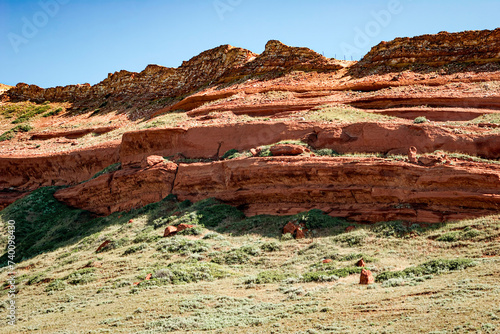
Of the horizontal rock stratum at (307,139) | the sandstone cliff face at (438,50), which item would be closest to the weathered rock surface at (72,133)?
the horizontal rock stratum at (307,139)

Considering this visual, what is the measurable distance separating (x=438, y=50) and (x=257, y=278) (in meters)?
19.6

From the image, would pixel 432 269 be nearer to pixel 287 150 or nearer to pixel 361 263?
pixel 361 263

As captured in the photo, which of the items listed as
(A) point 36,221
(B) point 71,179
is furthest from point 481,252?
(B) point 71,179

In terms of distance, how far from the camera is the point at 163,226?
18.4 m

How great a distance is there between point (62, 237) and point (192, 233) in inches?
296

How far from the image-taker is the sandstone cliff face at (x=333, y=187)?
46.7 feet

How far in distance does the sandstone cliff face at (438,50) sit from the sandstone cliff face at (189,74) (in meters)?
2.75

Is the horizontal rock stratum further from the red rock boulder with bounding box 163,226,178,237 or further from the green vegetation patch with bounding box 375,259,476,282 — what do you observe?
the green vegetation patch with bounding box 375,259,476,282

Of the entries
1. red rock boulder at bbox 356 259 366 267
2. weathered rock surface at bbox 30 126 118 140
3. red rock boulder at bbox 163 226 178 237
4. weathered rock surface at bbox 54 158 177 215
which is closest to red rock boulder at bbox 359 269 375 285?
red rock boulder at bbox 356 259 366 267

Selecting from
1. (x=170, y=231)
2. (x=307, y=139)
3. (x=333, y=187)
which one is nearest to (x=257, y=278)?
(x=333, y=187)

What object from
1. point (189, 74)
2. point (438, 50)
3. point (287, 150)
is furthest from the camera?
point (189, 74)

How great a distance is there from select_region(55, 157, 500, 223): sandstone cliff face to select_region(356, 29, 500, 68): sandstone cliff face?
13.2 m

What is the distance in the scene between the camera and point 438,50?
27.2m

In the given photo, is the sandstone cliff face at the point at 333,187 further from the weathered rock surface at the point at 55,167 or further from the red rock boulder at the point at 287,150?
the weathered rock surface at the point at 55,167
